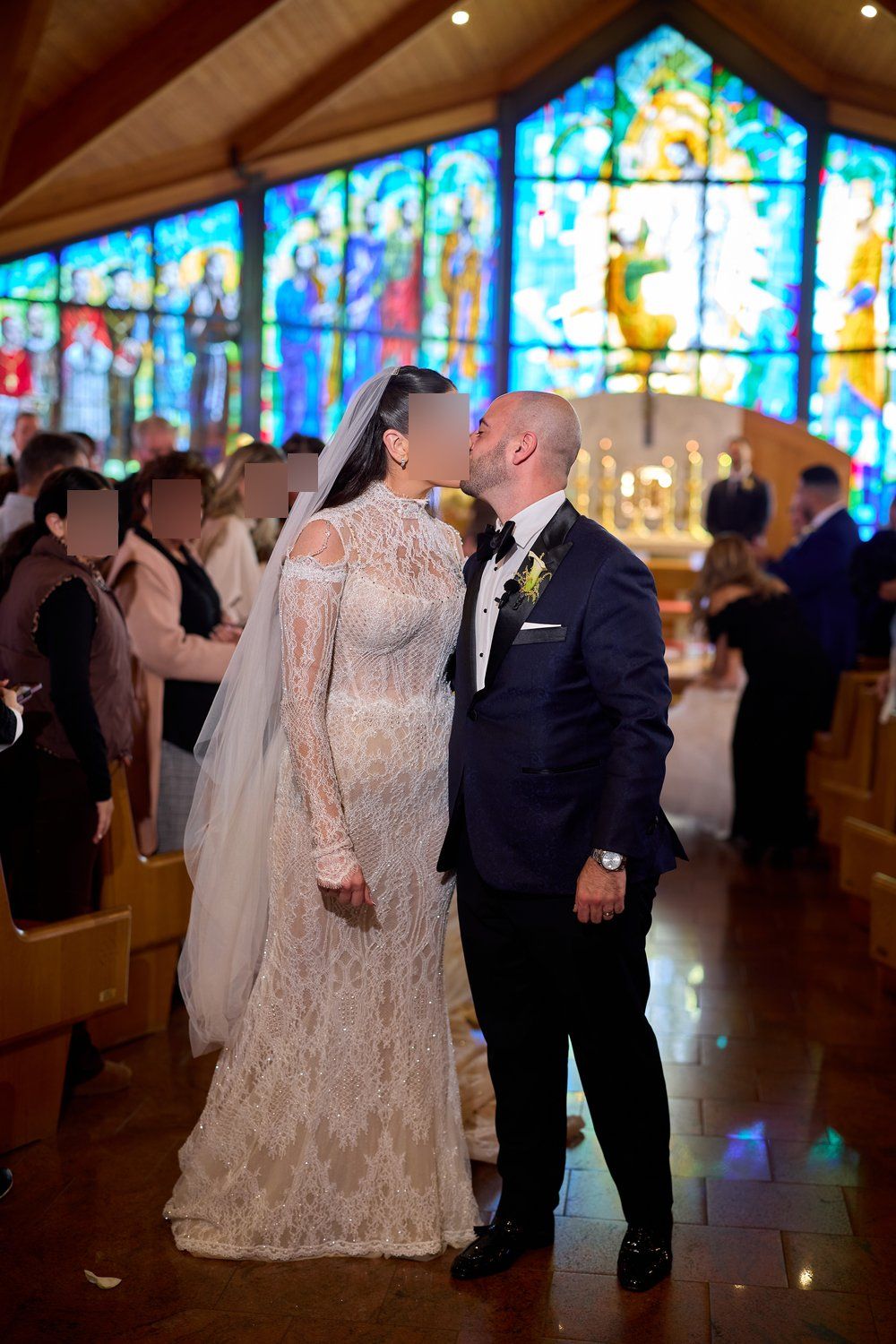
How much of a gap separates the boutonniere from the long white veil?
550mm

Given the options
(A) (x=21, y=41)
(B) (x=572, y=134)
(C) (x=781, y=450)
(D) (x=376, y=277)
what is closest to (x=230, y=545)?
(A) (x=21, y=41)

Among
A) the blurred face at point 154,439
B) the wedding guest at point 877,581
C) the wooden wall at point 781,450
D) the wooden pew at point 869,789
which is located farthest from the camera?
the wooden wall at point 781,450

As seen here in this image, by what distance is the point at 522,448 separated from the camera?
8.83 ft

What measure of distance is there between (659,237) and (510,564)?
1398 cm

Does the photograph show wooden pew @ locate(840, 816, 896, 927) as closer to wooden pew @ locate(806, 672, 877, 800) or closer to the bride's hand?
wooden pew @ locate(806, 672, 877, 800)

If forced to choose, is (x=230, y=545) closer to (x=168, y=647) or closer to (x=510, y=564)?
(x=168, y=647)

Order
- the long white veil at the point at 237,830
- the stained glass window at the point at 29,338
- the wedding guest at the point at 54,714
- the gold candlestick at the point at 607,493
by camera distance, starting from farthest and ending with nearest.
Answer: the gold candlestick at the point at 607,493, the stained glass window at the point at 29,338, the wedding guest at the point at 54,714, the long white veil at the point at 237,830

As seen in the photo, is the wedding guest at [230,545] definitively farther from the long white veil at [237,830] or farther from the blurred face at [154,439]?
the long white veil at [237,830]

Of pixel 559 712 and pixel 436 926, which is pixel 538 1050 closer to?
pixel 436 926

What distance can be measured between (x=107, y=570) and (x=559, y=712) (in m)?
2.44

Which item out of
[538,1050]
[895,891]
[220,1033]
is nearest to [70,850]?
[220,1033]

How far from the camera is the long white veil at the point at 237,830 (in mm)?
2977

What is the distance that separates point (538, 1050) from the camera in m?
2.88

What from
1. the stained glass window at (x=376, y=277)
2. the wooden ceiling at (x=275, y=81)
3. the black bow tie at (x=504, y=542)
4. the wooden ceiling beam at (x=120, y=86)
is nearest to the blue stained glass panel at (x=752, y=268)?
the wooden ceiling at (x=275, y=81)
